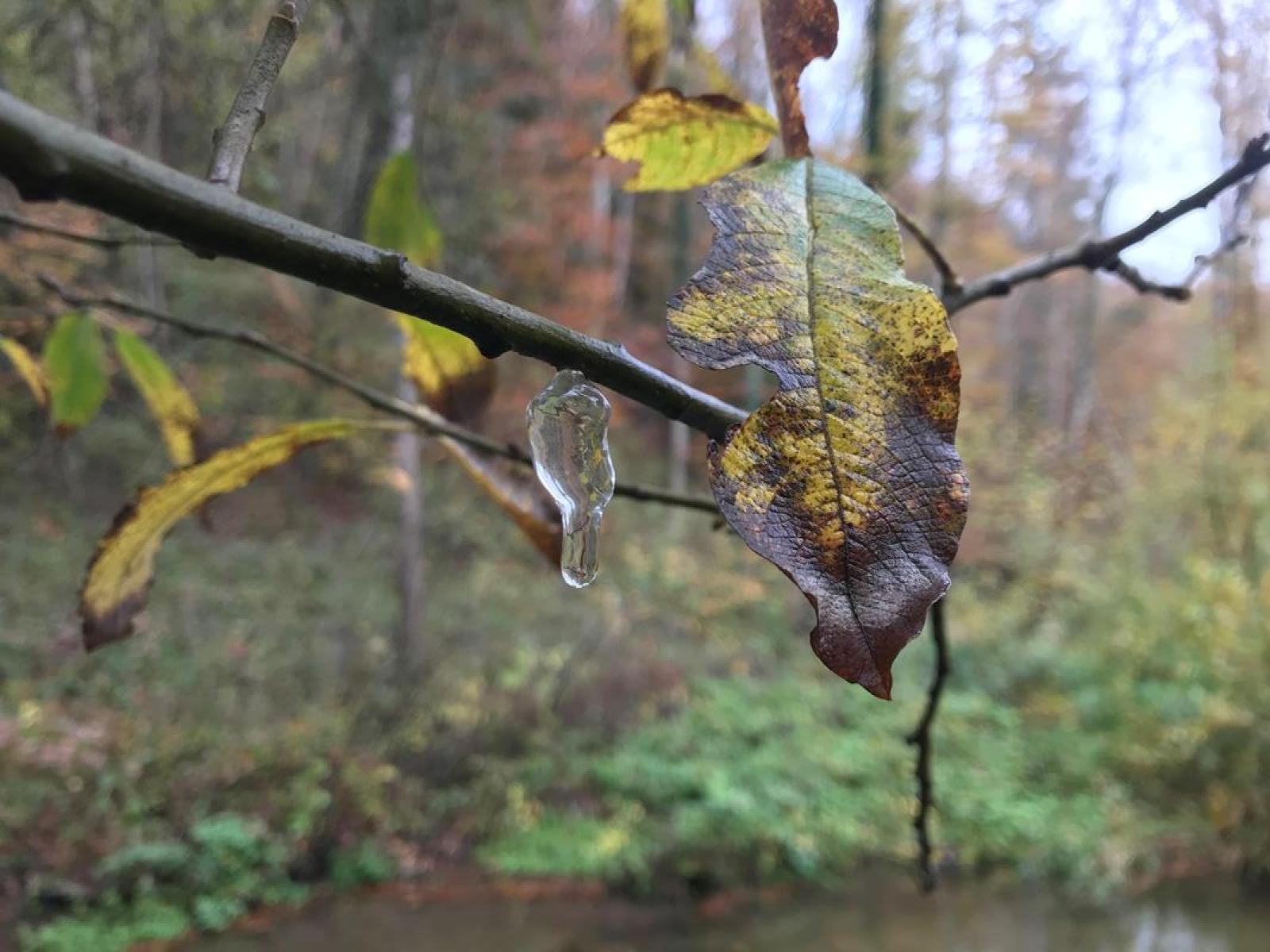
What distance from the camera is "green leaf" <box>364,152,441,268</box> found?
1.67 feet

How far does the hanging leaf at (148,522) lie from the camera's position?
15.7 inches

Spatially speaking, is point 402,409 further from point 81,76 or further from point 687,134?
point 81,76

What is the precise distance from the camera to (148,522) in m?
0.40

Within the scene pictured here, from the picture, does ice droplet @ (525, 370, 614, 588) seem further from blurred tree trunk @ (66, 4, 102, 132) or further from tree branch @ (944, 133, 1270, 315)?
blurred tree trunk @ (66, 4, 102, 132)

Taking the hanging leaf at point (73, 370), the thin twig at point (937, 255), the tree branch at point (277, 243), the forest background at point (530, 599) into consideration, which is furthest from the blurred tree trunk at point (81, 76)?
the tree branch at point (277, 243)

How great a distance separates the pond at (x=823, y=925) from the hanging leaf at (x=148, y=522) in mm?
3389

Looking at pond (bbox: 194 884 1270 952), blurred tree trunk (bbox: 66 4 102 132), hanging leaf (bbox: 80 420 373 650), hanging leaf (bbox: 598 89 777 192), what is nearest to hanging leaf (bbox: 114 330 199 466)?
hanging leaf (bbox: 80 420 373 650)

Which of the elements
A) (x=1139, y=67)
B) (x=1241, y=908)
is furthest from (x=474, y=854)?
(x=1139, y=67)

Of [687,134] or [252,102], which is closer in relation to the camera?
[252,102]

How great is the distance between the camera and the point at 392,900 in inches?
137

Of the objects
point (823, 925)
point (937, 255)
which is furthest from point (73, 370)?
point (823, 925)

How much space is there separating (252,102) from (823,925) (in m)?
4.06

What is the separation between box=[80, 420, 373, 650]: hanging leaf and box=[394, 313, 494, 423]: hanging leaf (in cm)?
8

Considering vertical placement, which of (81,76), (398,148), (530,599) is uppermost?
(81,76)
